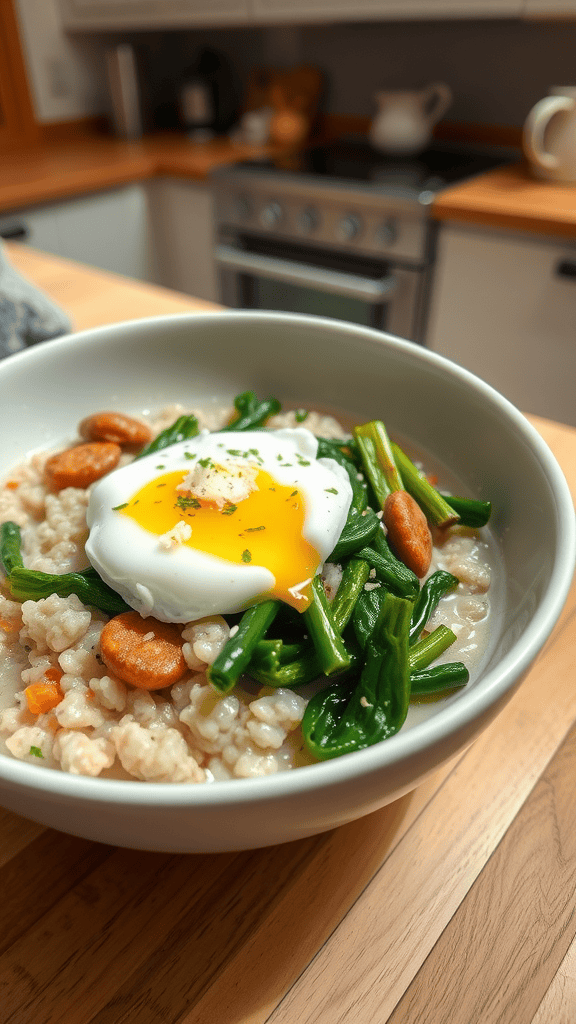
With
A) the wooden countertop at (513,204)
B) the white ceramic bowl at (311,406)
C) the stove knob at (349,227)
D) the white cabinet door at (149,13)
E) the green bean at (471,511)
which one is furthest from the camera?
the white cabinet door at (149,13)

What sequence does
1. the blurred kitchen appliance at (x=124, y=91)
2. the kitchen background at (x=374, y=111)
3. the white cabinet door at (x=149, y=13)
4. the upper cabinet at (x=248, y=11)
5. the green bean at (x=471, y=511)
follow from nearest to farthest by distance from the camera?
the green bean at (x=471, y=511) → the kitchen background at (x=374, y=111) → the upper cabinet at (x=248, y=11) → the white cabinet door at (x=149, y=13) → the blurred kitchen appliance at (x=124, y=91)

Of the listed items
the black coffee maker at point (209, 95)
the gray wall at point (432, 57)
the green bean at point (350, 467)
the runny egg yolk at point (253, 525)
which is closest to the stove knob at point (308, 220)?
the gray wall at point (432, 57)

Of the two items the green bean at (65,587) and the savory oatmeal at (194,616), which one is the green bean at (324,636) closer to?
the savory oatmeal at (194,616)

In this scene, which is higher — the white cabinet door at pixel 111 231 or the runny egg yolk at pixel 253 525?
the runny egg yolk at pixel 253 525

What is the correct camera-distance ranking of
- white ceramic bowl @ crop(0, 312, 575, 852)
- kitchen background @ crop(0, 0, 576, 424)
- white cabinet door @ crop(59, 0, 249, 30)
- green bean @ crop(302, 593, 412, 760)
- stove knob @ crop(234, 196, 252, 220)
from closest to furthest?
white ceramic bowl @ crop(0, 312, 575, 852) → green bean @ crop(302, 593, 412, 760) → kitchen background @ crop(0, 0, 576, 424) → stove knob @ crop(234, 196, 252, 220) → white cabinet door @ crop(59, 0, 249, 30)

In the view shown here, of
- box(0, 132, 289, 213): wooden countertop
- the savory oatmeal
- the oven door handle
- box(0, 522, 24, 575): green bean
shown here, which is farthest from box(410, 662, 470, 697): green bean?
box(0, 132, 289, 213): wooden countertop

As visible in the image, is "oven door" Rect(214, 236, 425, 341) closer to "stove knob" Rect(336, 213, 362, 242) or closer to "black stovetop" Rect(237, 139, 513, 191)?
"stove knob" Rect(336, 213, 362, 242)
